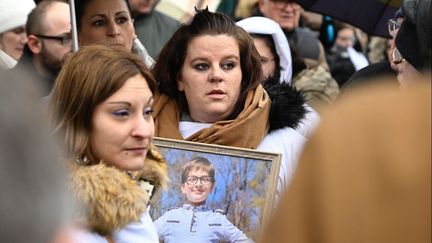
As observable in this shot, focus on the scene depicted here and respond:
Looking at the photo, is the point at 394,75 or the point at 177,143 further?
the point at 394,75

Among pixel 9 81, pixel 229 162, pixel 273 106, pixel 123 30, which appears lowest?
pixel 9 81

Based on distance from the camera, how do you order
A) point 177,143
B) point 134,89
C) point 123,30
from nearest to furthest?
point 134,89, point 177,143, point 123,30

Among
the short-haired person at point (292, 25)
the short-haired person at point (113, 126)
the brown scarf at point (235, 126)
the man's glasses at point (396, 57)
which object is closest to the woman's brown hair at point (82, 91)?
the short-haired person at point (113, 126)

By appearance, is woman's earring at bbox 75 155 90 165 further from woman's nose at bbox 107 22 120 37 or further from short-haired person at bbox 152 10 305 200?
woman's nose at bbox 107 22 120 37

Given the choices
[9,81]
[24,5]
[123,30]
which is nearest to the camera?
[9,81]

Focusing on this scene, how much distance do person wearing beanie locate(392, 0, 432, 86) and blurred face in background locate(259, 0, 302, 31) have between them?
355cm

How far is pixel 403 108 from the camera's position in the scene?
1.72m

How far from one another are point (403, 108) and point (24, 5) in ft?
15.3

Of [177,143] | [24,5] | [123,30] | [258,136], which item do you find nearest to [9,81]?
[177,143]

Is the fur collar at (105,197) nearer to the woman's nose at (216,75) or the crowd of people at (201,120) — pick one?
the crowd of people at (201,120)

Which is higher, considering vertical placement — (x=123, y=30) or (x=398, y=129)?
(x=123, y=30)

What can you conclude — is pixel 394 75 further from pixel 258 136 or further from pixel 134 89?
pixel 134 89

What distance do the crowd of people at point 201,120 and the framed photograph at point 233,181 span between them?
→ 0.04 metres

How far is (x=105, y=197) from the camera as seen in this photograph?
3551mm
